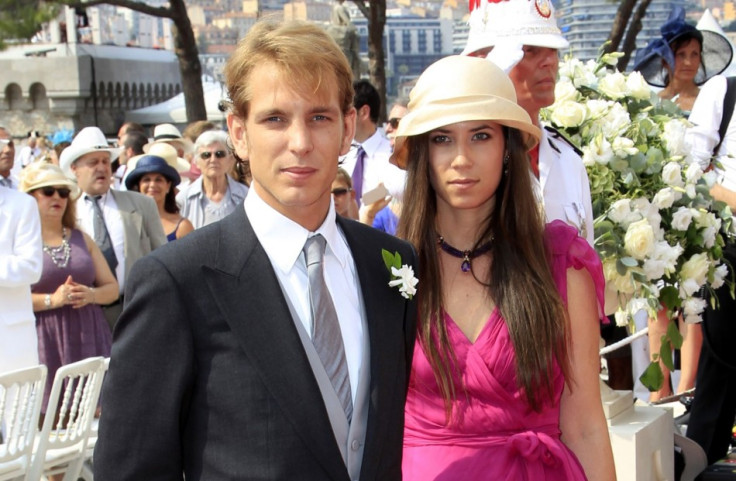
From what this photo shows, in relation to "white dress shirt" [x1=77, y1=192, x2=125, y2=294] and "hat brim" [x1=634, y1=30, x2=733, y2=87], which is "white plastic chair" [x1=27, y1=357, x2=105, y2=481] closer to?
"white dress shirt" [x1=77, y1=192, x2=125, y2=294]

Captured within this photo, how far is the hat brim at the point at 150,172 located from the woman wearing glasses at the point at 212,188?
0.69 ft

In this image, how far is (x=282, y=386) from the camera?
2.12 metres

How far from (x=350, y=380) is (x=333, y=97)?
1.88 feet

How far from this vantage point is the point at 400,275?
8.05 ft

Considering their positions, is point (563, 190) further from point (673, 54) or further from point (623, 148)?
point (673, 54)

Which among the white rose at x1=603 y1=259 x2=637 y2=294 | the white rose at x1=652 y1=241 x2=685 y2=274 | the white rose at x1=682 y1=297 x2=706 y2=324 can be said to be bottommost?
the white rose at x1=682 y1=297 x2=706 y2=324

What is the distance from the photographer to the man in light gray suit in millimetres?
7535

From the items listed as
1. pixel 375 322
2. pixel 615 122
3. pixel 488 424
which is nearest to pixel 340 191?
pixel 615 122

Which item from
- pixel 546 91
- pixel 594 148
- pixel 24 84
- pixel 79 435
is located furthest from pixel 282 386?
pixel 24 84

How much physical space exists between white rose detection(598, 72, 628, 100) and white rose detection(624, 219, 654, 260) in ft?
2.12

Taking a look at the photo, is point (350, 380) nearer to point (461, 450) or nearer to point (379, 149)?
point (461, 450)

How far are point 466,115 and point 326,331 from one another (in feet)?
3.27

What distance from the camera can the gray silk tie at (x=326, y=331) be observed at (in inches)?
87.6

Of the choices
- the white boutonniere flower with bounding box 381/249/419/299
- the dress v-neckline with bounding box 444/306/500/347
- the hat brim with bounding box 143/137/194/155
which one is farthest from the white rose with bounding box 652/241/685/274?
the hat brim with bounding box 143/137/194/155
